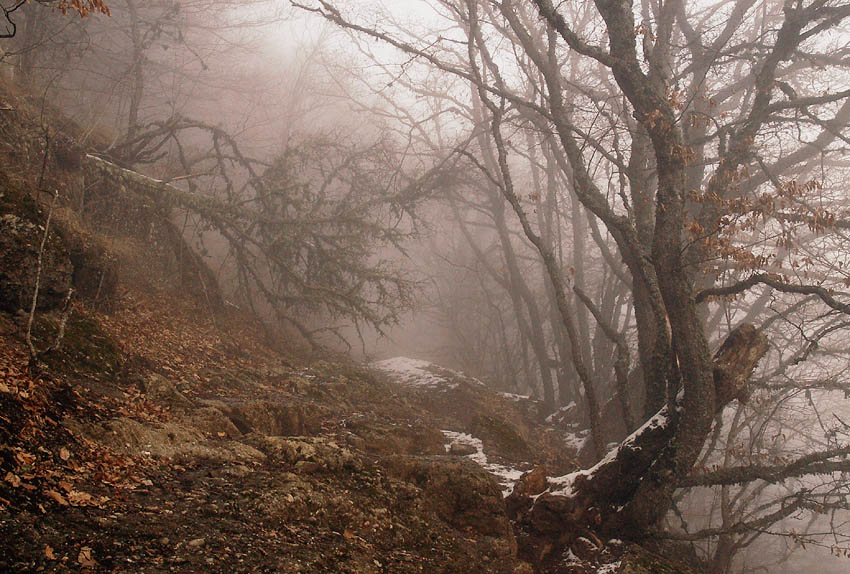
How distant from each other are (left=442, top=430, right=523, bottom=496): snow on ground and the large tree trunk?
548mm

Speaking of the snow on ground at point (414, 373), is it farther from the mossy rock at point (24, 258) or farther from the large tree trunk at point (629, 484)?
the mossy rock at point (24, 258)

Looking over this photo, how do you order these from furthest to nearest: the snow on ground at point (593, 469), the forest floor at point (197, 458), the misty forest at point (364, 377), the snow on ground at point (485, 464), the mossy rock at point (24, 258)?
the snow on ground at point (485, 464) < the snow on ground at point (593, 469) < the mossy rock at point (24, 258) < the misty forest at point (364, 377) < the forest floor at point (197, 458)

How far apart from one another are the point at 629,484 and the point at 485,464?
186cm

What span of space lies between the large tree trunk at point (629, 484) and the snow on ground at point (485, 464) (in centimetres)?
55

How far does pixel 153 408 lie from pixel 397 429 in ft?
10.1

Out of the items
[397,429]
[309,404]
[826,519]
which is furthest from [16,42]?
[826,519]

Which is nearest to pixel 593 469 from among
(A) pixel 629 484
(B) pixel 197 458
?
(A) pixel 629 484

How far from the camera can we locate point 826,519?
2062 centimetres

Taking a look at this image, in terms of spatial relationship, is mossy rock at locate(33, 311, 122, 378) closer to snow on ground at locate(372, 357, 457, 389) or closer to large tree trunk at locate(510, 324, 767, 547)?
large tree trunk at locate(510, 324, 767, 547)

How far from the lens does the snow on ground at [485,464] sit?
5746 millimetres

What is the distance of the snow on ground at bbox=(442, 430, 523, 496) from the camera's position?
5746 mm

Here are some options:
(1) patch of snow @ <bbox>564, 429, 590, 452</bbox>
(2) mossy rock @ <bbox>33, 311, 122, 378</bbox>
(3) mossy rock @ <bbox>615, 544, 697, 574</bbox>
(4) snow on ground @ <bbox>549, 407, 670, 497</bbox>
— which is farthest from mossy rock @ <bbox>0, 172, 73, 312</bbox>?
(1) patch of snow @ <bbox>564, 429, 590, 452</bbox>

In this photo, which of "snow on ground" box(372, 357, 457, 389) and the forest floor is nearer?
the forest floor

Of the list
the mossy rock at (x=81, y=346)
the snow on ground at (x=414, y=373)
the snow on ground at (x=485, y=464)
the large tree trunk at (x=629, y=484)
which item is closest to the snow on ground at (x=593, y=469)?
the large tree trunk at (x=629, y=484)
